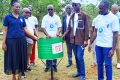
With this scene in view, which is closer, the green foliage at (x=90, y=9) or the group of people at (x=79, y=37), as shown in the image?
the group of people at (x=79, y=37)

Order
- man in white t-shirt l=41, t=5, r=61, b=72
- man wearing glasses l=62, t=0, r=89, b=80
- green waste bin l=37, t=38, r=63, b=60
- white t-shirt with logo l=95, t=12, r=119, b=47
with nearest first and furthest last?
white t-shirt with logo l=95, t=12, r=119, b=47, green waste bin l=37, t=38, r=63, b=60, man wearing glasses l=62, t=0, r=89, b=80, man in white t-shirt l=41, t=5, r=61, b=72

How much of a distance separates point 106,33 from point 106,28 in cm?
10

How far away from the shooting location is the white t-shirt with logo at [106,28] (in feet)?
18.7

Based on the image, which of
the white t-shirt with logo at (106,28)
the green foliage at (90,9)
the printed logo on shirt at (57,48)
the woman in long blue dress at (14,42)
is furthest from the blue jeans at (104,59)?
the green foliage at (90,9)

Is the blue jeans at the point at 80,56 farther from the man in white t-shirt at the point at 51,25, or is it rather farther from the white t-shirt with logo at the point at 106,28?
the man in white t-shirt at the point at 51,25

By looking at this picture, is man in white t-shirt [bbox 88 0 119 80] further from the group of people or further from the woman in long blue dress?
the woman in long blue dress

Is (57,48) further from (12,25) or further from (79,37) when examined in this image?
(12,25)

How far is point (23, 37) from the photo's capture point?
20.2 ft

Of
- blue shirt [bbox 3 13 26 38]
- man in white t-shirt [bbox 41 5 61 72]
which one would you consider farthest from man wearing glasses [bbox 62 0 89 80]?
blue shirt [bbox 3 13 26 38]

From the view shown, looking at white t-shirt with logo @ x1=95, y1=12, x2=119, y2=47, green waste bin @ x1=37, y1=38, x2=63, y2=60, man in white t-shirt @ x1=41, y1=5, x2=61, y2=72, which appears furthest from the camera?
man in white t-shirt @ x1=41, y1=5, x2=61, y2=72

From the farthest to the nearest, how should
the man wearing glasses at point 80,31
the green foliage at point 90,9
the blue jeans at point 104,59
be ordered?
the green foliage at point 90,9 < the man wearing glasses at point 80,31 < the blue jeans at point 104,59

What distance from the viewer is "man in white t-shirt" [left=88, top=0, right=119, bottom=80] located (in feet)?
18.7

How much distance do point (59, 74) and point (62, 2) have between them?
36.5 feet

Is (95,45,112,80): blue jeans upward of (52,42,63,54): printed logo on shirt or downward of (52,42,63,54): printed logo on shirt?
downward
